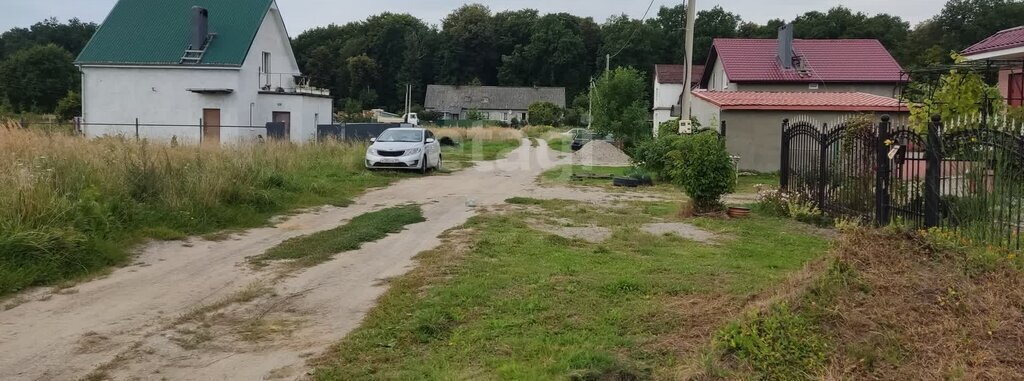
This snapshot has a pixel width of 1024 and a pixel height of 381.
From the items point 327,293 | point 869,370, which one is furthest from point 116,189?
point 869,370

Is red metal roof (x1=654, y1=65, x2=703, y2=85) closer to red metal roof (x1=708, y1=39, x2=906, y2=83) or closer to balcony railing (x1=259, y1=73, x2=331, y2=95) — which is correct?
red metal roof (x1=708, y1=39, x2=906, y2=83)

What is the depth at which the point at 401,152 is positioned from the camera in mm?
23969

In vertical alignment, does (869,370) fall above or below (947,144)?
below

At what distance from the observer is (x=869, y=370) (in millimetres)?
4379

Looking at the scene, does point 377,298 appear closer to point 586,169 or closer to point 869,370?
point 869,370

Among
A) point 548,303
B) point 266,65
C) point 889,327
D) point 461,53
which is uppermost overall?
point 461,53

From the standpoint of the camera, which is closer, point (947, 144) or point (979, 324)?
point (979, 324)

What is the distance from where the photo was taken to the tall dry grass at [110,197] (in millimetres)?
8336

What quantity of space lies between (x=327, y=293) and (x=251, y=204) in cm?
638

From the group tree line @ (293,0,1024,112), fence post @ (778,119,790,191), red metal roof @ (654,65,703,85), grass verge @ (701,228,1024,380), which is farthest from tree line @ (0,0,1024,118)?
grass verge @ (701,228,1024,380)

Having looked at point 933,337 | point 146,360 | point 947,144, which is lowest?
point 146,360

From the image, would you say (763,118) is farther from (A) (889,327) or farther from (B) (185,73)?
(B) (185,73)

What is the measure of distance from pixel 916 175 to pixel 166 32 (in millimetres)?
37457

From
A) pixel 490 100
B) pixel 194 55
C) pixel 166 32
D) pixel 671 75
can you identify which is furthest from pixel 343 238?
pixel 490 100
